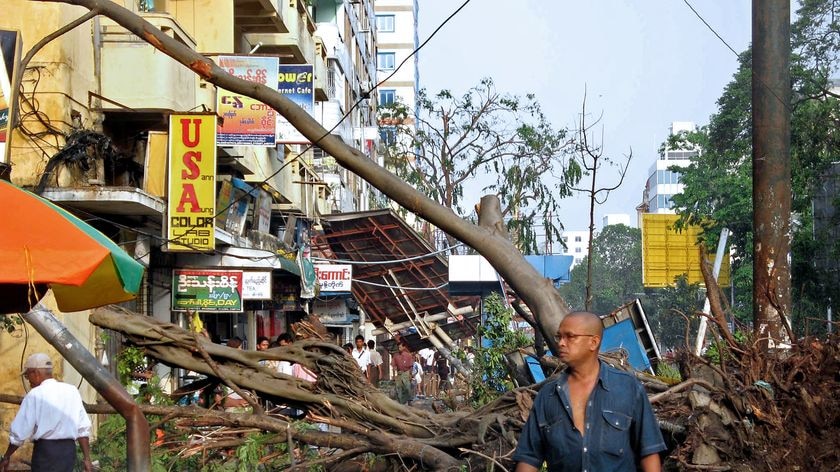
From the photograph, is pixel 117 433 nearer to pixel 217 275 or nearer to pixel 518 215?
pixel 217 275

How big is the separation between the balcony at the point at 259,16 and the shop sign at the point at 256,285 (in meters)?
6.23

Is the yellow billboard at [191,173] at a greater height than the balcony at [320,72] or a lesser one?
lesser

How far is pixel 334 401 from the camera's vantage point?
8555 millimetres

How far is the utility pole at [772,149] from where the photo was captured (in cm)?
885

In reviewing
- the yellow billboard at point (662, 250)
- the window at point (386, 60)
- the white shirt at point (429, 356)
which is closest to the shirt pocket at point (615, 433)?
the white shirt at point (429, 356)

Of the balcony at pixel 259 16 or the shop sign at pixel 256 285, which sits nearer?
the shop sign at pixel 256 285

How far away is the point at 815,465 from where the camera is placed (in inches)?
264

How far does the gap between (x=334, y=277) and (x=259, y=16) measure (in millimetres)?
8431

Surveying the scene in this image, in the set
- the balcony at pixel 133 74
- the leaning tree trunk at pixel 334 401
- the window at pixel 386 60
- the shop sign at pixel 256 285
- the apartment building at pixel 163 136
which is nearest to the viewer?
the leaning tree trunk at pixel 334 401

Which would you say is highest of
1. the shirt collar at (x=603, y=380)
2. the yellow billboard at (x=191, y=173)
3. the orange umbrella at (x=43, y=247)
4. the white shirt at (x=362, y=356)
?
the yellow billboard at (x=191, y=173)

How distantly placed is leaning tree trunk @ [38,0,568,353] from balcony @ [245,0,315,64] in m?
17.3

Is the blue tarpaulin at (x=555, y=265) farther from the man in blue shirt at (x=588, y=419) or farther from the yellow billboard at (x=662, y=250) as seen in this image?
the yellow billboard at (x=662, y=250)

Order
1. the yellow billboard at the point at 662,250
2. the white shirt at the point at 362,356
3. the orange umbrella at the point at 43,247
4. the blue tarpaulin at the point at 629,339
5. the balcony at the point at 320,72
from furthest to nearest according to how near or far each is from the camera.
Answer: the yellow billboard at the point at 662,250 → the balcony at the point at 320,72 → the white shirt at the point at 362,356 → the blue tarpaulin at the point at 629,339 → the orange umbrella at the point at 43,247

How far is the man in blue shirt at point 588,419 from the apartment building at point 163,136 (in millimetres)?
5852
